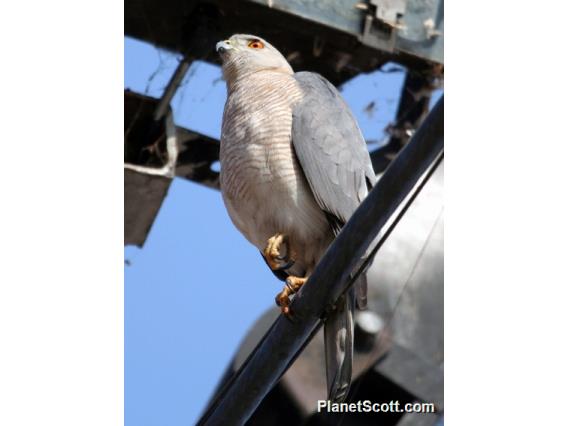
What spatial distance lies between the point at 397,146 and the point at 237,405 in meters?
3.19

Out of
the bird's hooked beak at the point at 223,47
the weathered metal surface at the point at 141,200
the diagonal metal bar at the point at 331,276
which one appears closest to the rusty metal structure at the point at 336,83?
the weathered metal surface at the point at 141,200

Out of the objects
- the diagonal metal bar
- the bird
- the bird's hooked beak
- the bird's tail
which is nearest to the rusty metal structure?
the bird's hooked beak

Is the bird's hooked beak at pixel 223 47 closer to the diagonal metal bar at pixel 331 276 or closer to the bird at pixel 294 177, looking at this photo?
the bird at pixel 294 177

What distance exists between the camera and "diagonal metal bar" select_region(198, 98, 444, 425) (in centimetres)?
241

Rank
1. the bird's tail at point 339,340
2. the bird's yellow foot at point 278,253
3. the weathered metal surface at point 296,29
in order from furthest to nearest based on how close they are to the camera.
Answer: the weathered metal surface at point 296,29
the bird's yellow foot at point 278,253
the bird's tail at point 339,340

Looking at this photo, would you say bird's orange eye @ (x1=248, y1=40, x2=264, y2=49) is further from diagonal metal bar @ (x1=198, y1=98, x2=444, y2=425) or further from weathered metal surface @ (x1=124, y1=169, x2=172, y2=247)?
diagonal metal bar @ (x1=198, y1=98, x2=444, y2=425)

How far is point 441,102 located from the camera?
2.44 m

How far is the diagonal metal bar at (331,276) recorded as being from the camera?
241 cm

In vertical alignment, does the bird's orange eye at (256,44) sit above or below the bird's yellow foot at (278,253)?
above

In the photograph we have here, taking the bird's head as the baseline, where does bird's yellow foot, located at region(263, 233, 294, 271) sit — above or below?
below

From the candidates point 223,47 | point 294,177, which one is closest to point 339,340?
point 294,177

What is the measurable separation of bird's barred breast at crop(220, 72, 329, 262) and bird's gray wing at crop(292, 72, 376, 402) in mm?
43

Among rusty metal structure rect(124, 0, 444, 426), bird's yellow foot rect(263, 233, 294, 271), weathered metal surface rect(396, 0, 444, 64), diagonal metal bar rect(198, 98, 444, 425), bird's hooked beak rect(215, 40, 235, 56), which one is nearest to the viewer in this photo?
diagonal metal bar rect(198, 98, 444, 425)
